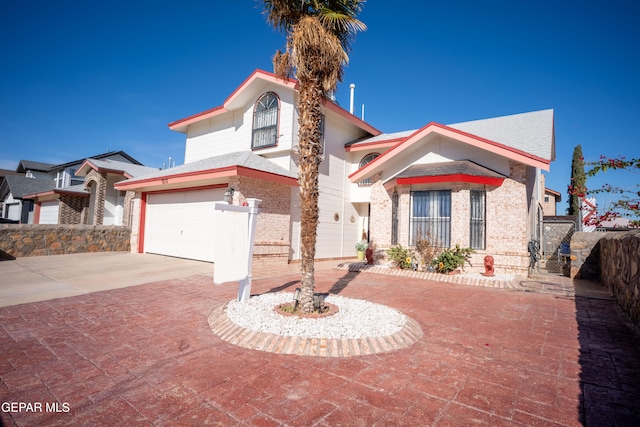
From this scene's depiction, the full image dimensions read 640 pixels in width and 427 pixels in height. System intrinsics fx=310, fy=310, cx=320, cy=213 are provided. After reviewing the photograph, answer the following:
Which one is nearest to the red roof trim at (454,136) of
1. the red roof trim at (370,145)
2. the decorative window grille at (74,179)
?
the red roof trim at (370,145)

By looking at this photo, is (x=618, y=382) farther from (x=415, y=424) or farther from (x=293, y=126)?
(x=293, y=126)

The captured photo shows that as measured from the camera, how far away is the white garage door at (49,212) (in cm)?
2297

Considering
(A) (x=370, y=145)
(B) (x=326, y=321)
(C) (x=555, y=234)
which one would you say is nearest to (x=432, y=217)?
(A) (x=370, y=145)

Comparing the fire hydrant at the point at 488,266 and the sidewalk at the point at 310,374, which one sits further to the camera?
the fire hydrant at the point at 488,266

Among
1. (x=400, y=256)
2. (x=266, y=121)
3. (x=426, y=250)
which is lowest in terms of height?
(x=400, y=256)

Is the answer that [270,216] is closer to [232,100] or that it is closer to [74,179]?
[232,100]

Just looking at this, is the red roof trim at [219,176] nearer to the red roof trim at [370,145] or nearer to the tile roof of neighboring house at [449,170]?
the tile roof of neighboring house at [449,170]

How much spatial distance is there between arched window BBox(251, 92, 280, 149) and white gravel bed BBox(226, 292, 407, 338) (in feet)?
29.7

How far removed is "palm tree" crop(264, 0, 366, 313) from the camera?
5.47 m

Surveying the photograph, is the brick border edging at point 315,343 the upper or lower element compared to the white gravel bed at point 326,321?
lower

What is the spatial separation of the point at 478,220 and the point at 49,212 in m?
29.3

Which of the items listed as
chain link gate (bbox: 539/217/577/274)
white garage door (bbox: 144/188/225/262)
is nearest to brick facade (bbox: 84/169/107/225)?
white garage door (bbox: 144/188/225/262)

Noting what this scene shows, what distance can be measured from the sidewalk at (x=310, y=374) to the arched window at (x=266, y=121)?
9.28 meters

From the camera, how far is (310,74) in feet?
18.3
